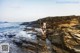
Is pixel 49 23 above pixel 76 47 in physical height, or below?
above

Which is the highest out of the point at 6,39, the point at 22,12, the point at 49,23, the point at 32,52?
the point at 22,12

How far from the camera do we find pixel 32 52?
8.24 feet

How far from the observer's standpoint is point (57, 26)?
102 inches

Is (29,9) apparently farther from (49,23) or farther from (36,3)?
(49,23)

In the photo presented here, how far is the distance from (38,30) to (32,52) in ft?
1.19

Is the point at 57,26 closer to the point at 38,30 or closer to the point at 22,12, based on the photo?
the point at 38,30

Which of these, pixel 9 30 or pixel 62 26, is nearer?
pixel 9 30

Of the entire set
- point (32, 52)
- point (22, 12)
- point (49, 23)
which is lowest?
point (32, 52)

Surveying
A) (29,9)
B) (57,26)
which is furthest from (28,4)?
(57,26)

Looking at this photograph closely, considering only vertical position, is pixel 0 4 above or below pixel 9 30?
above

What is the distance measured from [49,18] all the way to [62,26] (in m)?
0.25

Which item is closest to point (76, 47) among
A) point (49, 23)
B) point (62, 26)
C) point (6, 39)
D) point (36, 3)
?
point (62, 26)

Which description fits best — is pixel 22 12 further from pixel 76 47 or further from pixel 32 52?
pixel 76 47

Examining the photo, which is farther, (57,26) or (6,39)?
(57,26)
